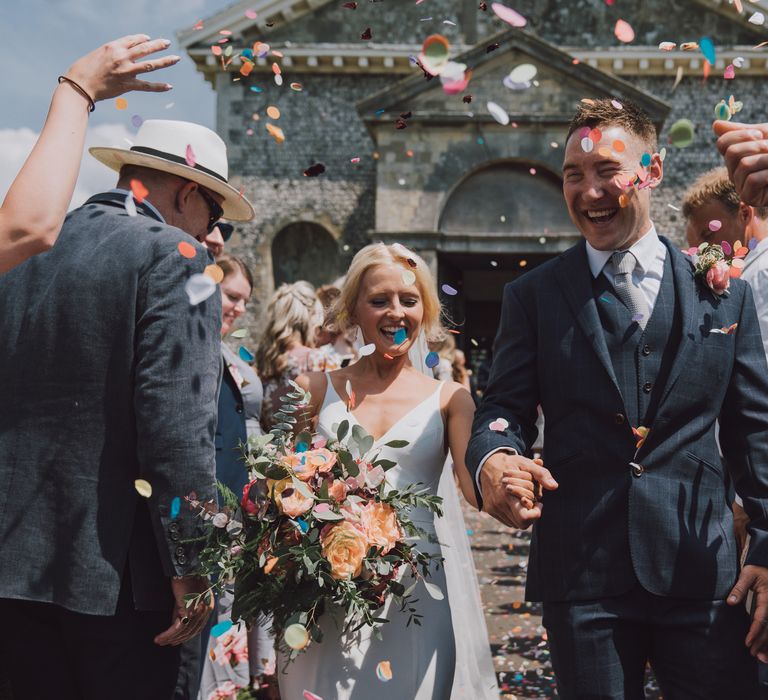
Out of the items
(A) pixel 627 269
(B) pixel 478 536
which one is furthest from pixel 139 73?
(B) pixel 478 536

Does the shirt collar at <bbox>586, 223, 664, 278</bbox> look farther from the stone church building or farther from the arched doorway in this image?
the arched doorway

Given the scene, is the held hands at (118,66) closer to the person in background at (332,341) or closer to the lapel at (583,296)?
the lapel at (583,296)

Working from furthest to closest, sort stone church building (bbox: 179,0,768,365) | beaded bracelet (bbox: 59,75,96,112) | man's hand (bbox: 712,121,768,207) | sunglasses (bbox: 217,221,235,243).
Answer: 1. stone church building (bbox: 179,0,768,365)
2. sunglasses (bbox: 217,221,235,243)
3. beaded bracelet (bbox: 59,75,96,112)
4. man's hand (bbox: 712,121,768,207)

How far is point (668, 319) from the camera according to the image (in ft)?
8.64

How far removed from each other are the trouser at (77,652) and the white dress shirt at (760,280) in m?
2.37

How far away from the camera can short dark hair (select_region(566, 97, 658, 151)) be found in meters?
2.76

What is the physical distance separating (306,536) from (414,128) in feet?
51.1

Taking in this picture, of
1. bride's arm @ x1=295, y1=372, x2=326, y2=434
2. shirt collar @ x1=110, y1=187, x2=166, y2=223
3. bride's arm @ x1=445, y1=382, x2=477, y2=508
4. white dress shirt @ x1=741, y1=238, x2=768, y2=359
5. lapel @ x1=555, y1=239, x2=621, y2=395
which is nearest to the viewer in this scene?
lapel @ x1=555, y1=239, x2=621, y2=395

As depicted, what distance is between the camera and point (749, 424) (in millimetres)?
2600

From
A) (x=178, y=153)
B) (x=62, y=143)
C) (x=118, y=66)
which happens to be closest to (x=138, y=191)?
(x=178, y=153)

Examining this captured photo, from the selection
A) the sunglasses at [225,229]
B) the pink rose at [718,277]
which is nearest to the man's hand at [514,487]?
the pink rose at [718,277]

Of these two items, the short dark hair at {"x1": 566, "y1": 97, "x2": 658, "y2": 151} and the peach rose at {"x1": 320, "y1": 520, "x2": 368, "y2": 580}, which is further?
the short dark hair at {"x1": 566, "y1": 97, "x2": 658, "y2": 151}

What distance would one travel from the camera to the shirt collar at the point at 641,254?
2.76 m

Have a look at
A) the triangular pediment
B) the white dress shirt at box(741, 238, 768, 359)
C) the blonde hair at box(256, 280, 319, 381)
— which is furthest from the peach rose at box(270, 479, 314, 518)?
the triangular pediment
